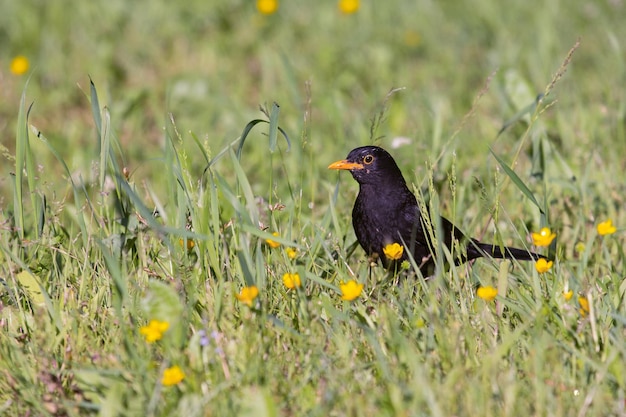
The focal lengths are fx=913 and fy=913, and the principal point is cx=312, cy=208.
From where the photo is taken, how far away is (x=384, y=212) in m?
4.38

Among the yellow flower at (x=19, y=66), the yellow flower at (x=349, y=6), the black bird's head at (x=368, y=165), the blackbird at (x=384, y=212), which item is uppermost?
the yellow flower at (x=349, y=6)

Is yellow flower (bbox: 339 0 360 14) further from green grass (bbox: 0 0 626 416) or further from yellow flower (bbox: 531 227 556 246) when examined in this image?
yellow flower (bbox: 531 227 556 246)

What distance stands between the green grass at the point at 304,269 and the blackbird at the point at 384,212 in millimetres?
134

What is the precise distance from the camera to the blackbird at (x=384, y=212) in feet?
14.1

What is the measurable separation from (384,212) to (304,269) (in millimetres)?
1049

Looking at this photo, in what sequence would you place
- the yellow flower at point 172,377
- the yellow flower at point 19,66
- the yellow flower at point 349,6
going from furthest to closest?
the yellow flower at point 349,6
the yellow flower at point 19,66
the yellow flower at point 172,377

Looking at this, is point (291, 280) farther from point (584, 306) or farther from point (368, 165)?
point (368, 165)

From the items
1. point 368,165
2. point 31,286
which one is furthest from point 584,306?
point 31,286

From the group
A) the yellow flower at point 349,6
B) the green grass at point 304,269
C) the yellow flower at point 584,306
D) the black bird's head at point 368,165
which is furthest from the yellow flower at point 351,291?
the yellow flower at point 349,6

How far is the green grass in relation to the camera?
9.10 feet

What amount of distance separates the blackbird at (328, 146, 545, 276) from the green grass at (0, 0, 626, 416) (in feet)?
0.44

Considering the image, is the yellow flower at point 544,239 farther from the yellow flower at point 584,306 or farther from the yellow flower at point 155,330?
the yellow flower at point 155,330

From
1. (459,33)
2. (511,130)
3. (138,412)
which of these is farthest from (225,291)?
(459,33)

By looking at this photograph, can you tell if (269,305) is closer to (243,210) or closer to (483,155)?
(243,210)
